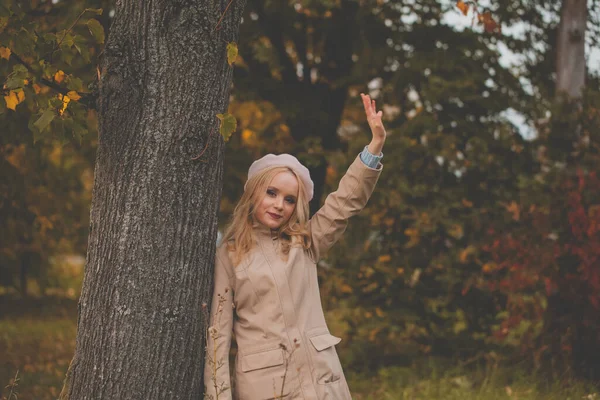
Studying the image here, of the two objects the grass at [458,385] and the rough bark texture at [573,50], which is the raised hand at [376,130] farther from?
the rough bark texture at [573,50]

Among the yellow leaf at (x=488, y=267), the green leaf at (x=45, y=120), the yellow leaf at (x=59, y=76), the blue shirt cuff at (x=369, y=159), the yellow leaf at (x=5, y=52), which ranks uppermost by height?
the yellow leaf at (x=5, y=52)

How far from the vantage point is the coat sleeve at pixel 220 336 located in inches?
124

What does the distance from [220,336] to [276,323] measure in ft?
0.88

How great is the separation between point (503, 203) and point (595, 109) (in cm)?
109

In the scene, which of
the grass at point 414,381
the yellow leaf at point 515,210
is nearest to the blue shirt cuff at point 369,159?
the grass at point 414,381

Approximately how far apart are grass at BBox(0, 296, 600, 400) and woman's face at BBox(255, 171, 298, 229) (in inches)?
90.4

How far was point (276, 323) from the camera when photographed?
3236mm

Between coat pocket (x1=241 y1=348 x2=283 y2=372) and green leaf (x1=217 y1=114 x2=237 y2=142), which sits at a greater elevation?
green leaf (x1=217 y1=114 x2=237 y2=142)

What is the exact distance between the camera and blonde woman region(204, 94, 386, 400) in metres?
3.18

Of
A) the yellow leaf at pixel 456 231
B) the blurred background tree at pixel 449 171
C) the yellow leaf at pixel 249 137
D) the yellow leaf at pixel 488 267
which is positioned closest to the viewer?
the blurred background tree at pixel 449 171

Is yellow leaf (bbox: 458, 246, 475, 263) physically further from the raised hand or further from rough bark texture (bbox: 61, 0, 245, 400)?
rough bark texture (bbox: 61, 0, 245, 400)

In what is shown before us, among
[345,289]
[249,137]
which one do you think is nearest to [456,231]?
[345,289]

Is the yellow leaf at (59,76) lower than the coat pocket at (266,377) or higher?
higher

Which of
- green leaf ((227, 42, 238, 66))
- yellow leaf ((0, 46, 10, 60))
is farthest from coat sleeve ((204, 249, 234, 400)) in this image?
yellow leaf ((0, 46, 10, 60))
